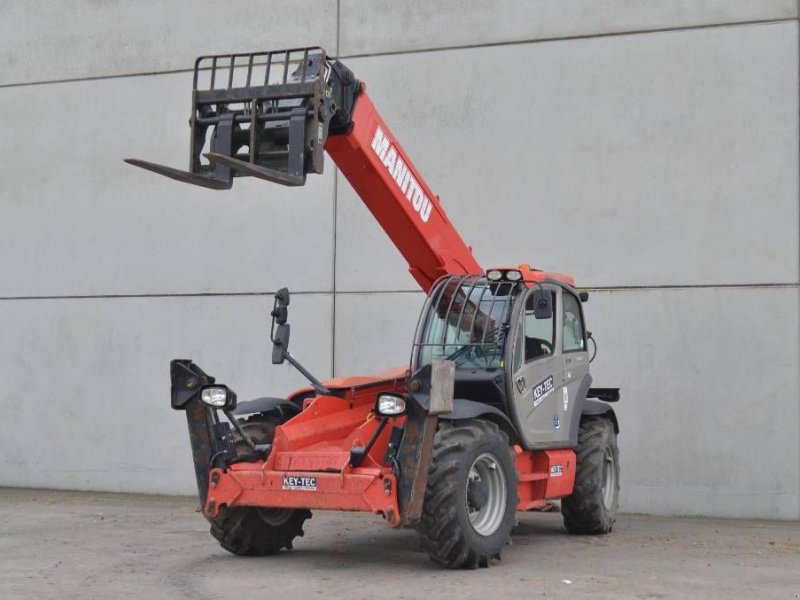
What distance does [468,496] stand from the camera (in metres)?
9.41

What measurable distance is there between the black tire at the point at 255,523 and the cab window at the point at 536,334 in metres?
2.34

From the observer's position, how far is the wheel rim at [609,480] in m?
12.2

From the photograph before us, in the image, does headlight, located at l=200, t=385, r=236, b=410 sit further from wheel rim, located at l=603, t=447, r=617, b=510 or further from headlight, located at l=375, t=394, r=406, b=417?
wheel rim, located at l=603, t=447, r=617, b=510

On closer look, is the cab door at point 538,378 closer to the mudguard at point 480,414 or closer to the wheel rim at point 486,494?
the mudguard at point 480,414

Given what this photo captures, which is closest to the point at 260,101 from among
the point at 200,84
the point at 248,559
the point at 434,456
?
the point at 434,456

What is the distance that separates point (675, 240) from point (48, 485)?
29.2 feet

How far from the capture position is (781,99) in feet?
44.5

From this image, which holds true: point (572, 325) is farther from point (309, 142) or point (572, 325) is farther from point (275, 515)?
point (309, 142)

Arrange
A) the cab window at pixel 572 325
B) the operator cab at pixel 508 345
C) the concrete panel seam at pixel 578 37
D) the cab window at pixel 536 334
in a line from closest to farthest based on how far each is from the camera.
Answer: the operator cab at pixel 508 345, the cab window at pixel 536 334, the cab window at pixel 572 325, the concrete panel seam at pixel 578 37

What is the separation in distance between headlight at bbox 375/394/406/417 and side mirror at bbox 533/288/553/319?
6.42ft

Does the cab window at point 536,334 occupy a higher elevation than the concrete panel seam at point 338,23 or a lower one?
lower

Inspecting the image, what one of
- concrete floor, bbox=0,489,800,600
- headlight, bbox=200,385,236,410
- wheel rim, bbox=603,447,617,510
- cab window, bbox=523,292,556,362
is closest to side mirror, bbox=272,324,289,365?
headlight, bbox=200,385,236,410

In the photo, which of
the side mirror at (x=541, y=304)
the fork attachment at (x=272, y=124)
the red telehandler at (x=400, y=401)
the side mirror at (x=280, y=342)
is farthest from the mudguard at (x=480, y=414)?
the fork attachment at (x=272, y=124)

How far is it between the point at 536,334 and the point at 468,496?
6.83 feet
